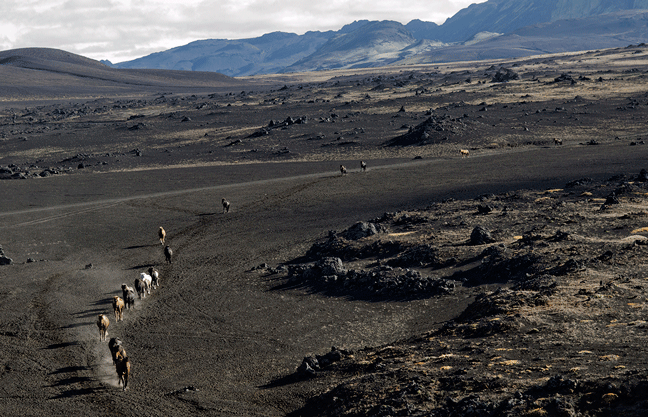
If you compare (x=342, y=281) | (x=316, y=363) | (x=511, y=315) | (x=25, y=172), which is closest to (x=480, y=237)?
(x=342, y=281)

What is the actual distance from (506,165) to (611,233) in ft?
70.3

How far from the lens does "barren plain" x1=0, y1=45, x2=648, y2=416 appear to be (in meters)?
12.3

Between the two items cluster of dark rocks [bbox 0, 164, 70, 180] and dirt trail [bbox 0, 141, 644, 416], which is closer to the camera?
dirt trail [bbox 0, 141, 644, 416]

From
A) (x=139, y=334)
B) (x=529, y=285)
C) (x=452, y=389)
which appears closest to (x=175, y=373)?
(x=139, y=334)

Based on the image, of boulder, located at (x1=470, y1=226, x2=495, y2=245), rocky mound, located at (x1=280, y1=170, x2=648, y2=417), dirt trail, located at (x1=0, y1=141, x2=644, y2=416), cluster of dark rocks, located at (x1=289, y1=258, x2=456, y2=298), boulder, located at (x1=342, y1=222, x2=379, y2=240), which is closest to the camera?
rocky mound, located at (x1=280, y1=170, x2=648, y2=417)

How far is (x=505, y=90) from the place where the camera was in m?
89.2

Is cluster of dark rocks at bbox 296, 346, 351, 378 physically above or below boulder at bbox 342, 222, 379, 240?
below

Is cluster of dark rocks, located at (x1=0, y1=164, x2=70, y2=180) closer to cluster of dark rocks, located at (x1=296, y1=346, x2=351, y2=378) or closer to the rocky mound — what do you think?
the rocky mound

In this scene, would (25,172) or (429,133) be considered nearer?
(25,172)

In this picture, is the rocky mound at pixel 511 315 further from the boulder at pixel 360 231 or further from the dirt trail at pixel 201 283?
the dirt trail at pixel 201 283

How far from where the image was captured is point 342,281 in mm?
20656

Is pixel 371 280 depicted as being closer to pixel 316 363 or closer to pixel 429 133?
pixel 316 363

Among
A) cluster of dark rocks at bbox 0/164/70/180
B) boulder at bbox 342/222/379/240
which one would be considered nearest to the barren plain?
cluster of dark rocks at bbox 0/164/70/180

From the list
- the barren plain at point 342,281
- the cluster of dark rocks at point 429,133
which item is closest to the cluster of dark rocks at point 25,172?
the barren plain at point 342,281
